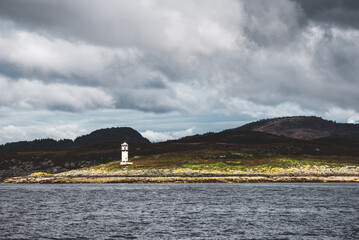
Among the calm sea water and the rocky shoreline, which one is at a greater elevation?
the rocky shoreline

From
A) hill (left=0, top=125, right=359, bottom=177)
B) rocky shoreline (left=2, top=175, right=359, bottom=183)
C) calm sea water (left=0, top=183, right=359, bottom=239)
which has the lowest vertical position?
calm sea water (left=0, top=183, right=359, bottom=239)

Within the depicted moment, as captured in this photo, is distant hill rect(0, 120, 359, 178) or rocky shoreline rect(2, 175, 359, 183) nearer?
rocky shoreline rect(2, 175, 359, 183)

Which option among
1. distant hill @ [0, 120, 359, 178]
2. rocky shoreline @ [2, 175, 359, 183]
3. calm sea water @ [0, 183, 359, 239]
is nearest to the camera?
calm sea water @ [0, 183, 359, 239]

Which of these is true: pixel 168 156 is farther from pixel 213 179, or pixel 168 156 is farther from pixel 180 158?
pixel 213 179

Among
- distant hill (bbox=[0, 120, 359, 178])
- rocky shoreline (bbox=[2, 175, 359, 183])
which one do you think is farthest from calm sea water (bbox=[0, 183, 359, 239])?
distant hill (bbox=[0, 120, 359, 178])

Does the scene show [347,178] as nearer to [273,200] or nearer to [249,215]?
[273,200]

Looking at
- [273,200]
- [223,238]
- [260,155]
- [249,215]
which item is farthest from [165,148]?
[223,238]

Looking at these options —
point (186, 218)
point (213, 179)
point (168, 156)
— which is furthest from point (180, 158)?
point (186, 218)

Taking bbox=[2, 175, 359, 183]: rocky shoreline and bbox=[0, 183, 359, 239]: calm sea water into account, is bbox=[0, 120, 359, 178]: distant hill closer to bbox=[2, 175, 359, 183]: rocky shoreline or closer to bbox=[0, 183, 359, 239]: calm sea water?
bbox=[2, 175, 359, 183]: rocky shoreline

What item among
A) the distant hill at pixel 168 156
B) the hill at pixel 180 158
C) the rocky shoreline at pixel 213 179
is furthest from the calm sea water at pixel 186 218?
the distant hill at pixel 168 156

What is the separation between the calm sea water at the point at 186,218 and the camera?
33.4 m

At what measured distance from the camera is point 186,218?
42594 millimetres

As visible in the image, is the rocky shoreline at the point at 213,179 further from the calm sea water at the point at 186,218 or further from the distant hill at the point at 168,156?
the calm sea water at the point at 186,218

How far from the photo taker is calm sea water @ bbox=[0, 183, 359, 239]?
33438mm
